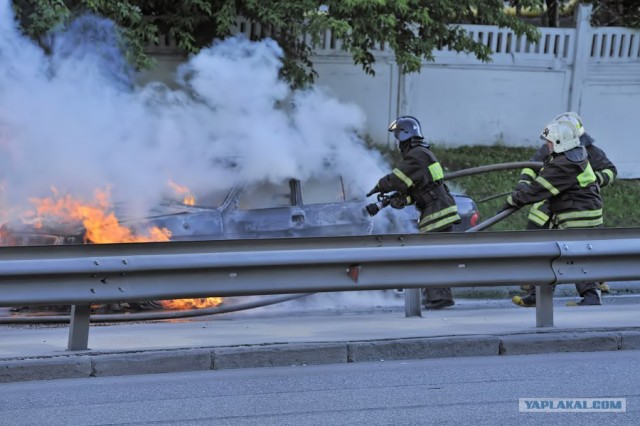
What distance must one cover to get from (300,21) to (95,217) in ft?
15.4

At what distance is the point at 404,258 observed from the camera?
250 inches

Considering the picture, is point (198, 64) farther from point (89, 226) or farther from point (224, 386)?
point (224, 386)

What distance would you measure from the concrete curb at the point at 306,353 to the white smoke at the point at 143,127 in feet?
9.15

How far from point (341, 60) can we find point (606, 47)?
4.63m

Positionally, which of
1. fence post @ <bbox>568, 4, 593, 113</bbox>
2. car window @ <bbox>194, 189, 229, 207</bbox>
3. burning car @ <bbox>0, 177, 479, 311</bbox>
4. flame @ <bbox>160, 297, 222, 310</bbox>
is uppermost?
fence post @ <bbox>568, 4, 593, 113</bbox>

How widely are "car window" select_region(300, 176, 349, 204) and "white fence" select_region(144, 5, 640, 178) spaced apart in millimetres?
5161

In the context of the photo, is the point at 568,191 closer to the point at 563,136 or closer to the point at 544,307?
the point at 563,136

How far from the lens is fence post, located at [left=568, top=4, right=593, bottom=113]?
1520cm

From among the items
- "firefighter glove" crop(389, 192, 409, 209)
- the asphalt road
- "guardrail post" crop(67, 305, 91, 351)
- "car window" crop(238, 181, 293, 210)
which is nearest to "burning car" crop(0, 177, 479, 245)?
"car window" crop(238, 181, 293, 210)

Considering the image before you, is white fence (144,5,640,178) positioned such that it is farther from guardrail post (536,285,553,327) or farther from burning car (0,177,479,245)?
guardrail post (536,285,553,327)

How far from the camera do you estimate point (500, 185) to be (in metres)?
13.6

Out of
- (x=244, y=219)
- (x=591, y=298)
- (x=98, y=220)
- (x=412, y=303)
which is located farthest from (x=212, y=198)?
(x=591, y=298)

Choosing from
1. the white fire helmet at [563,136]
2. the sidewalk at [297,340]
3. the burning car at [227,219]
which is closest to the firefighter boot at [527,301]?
the sidewalk at [297,340]

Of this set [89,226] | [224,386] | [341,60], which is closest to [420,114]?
[341,60]
